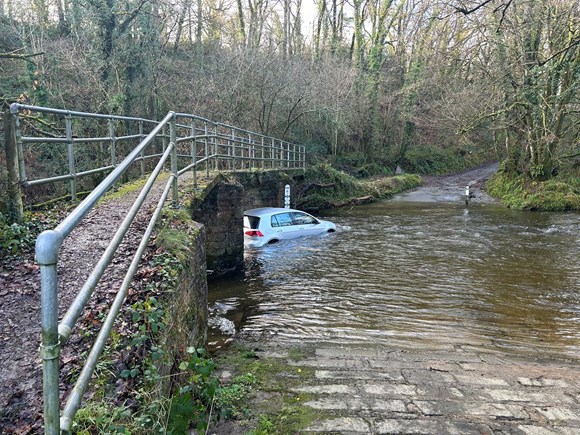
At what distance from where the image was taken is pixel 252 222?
1314cm

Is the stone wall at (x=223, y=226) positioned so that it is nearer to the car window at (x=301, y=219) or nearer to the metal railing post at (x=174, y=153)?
the metal railing post at (x=174, y=153)

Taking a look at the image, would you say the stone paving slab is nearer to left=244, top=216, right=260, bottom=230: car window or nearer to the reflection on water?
the reflection on water

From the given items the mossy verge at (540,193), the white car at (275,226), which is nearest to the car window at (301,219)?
the white car at (275,226)

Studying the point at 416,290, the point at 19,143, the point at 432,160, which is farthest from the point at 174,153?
the point at 432,160

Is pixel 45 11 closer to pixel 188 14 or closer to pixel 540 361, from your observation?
pixel 188 14

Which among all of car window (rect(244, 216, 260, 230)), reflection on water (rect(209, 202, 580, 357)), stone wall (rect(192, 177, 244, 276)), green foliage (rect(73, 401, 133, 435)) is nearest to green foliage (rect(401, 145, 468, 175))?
reflection on water (rect(209, 202, 580, 357))

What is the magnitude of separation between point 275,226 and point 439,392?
963cm

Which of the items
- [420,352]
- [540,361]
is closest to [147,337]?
[420,352]

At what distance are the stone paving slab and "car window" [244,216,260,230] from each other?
7.52 meters

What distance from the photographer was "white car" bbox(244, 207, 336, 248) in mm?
13047

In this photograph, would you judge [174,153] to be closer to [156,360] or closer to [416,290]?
[156,360]

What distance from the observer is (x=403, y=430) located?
3.56 metres

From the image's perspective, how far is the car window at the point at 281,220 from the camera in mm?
13695

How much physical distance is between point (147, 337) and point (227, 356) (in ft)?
8.44
